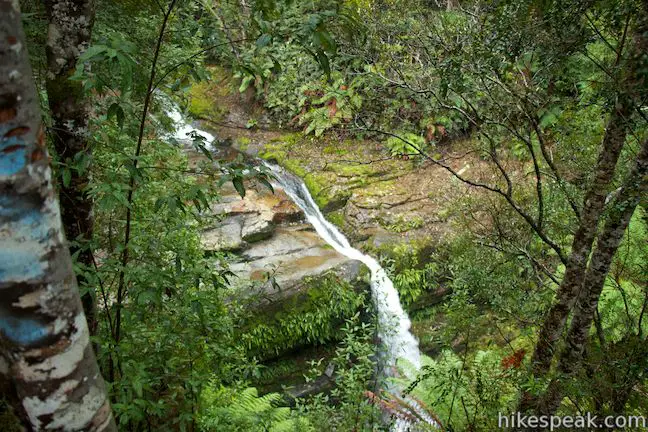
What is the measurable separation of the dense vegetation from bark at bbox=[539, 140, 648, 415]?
0.01 m

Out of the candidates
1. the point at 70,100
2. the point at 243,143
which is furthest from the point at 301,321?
the point at 243,143

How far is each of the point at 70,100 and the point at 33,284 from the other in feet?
5.73

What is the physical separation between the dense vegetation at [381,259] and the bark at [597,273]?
0.05 ft

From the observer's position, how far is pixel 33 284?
45.1 inches

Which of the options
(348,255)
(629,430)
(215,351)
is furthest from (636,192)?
(348,255)

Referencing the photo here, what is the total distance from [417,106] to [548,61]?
8640 millimetres

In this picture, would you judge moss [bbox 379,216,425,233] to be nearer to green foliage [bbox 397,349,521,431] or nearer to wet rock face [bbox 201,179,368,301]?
wet rock face [bbox 201,179,368,301]

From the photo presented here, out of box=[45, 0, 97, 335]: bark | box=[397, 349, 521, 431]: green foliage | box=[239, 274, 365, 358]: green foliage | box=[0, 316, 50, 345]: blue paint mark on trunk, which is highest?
box=[45, 0, 97, 335]: bark

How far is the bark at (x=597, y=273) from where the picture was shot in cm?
284

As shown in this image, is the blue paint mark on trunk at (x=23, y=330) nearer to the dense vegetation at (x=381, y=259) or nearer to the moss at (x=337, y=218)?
the dense vegetation at (x=381, y=259)

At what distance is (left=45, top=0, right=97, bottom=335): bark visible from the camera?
→ 242cm

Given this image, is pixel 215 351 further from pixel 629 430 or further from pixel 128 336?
pixel 629 430

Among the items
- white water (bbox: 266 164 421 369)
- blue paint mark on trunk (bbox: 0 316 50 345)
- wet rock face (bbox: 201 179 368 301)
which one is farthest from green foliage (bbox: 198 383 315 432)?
wet rock face (bbox: 201 179 368 301)

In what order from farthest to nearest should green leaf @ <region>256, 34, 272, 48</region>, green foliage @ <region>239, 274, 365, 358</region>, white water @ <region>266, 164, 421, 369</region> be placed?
white water @ <region>266, 164, 421, 369</region> → green foliage @ <region>239, 274, 365, 358</region> → green leaf @ <region>256, 34, 272, 48</region>
